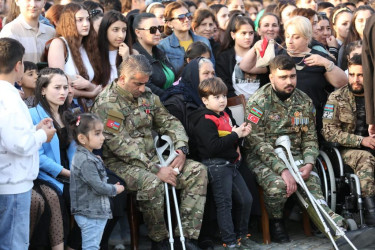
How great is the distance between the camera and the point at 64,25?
7.22m

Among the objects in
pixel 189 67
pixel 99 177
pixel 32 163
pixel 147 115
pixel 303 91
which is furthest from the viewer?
pixel 303 91

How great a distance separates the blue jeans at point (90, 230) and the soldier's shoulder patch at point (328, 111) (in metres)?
2.75

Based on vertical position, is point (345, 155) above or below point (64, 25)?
below

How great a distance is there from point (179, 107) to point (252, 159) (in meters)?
0.87

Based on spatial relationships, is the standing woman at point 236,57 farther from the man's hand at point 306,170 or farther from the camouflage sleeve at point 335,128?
the man's hand at point 306,170

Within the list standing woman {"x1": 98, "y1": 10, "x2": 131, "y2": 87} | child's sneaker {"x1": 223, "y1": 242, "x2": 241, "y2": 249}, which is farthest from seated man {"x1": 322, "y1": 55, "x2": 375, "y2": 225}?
standing woman {"x1": 98, "y1": 10, "x2": 131, "y2": 87}

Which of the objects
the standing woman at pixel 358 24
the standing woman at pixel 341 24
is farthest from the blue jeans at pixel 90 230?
→ the standing woman at pixel 341 24

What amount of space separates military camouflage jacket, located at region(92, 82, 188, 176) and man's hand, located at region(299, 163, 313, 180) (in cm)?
115

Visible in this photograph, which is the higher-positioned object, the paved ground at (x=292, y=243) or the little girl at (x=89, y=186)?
the little girl at (x=89, y=186)

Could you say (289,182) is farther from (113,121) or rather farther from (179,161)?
(113,121)

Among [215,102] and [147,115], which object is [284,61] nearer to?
[215,102]

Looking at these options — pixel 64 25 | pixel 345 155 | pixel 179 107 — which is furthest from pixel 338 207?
pixel 64 25

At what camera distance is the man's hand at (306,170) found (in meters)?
7.02

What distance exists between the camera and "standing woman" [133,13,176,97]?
24.7 ft
